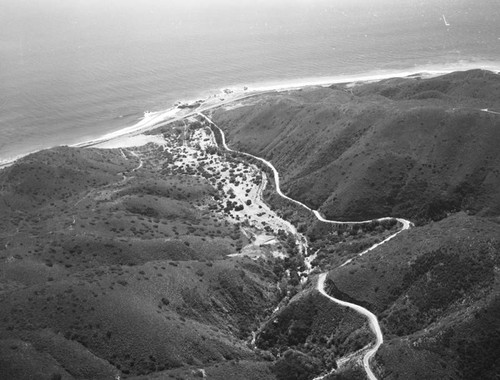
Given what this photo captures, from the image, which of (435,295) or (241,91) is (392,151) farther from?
(241,91)

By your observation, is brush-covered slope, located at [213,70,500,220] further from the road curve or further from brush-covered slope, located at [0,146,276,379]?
the road curve

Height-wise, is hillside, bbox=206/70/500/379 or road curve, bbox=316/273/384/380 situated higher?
hillside, bbox=206/70/500/379

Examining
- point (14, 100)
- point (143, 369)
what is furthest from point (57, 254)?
point (14, 100)

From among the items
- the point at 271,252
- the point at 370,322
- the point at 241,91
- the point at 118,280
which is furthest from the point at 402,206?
the point at 241,91

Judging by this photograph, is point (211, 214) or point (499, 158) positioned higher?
point (499, 158)

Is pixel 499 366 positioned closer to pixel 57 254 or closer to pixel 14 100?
pixel 57 254

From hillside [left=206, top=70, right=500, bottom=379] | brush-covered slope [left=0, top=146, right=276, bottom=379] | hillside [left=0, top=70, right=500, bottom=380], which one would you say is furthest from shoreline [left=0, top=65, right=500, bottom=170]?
brush-covered slope [left=0, top=146, right=276, bottom=379]
